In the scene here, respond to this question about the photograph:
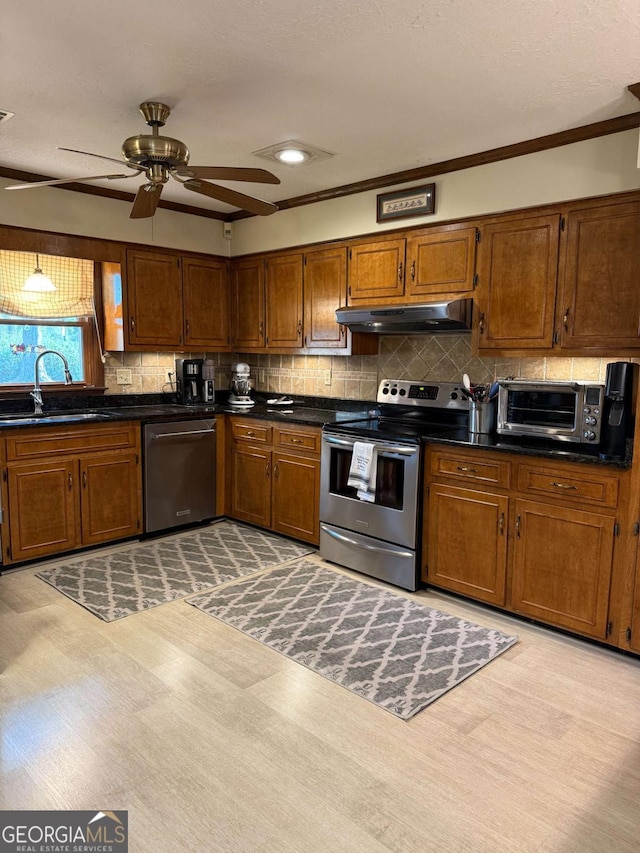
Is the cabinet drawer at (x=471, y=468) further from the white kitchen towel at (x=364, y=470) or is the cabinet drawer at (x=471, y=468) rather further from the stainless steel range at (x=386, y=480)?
the white kitchen towel at (x=364, y=470)

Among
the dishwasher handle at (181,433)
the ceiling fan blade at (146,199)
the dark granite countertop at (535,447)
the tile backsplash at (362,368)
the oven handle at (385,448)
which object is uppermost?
the ceiling fan blade at (146,199)

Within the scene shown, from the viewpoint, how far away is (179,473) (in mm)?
4426

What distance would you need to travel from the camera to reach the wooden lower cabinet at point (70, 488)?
12.0 feet

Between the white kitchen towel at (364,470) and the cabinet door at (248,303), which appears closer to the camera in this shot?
the white kitchen towel at (364,470)

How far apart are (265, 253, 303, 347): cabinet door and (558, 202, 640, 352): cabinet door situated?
2060 millimetres

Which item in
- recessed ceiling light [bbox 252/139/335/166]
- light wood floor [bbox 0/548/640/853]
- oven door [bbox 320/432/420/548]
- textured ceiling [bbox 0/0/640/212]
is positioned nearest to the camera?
light wood floor [bbox 0/548/640/853]

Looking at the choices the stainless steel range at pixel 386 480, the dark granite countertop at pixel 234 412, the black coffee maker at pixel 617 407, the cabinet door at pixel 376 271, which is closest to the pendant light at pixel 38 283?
the dark granite countertop at pixel 234 412

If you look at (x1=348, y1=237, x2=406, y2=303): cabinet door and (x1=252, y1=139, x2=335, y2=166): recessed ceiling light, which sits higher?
(x1=252, y1=139, x2=335, y2=166): recessed ceiling light

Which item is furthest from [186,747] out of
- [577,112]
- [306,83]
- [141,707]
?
[577,112]

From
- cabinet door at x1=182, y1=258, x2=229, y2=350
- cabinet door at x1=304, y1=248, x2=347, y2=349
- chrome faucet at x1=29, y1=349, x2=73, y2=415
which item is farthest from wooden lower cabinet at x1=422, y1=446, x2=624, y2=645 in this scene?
chrome faucet at x1=29, y1=349, x2=73, y2=415

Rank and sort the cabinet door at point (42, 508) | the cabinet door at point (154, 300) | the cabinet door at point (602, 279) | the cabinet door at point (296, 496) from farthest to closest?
the cabinet door at point (154, 300)
the cabinet door at point (296, 496)
the cabinet door at point (42, 508)
the cabinet door at point (602, 279)

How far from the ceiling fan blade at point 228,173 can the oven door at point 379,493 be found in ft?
5.22

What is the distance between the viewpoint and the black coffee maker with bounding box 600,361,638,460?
2758 mm

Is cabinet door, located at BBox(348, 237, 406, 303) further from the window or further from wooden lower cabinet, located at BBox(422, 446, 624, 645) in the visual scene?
the window
